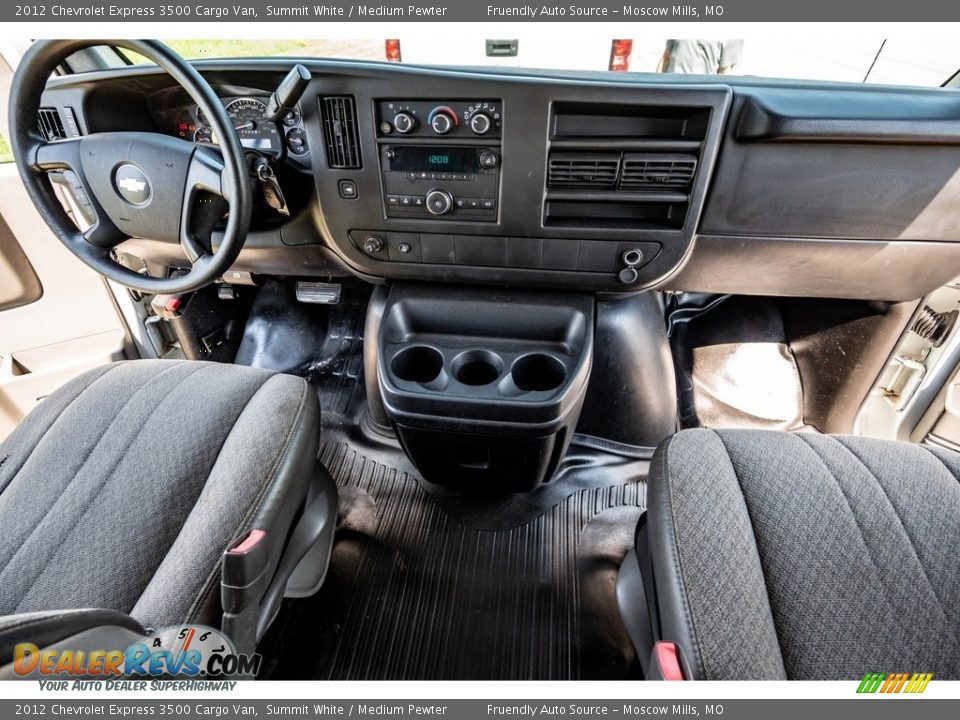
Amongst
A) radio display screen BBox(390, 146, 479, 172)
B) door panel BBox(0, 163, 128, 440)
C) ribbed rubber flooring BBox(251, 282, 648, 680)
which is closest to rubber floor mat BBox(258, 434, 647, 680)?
ribbed rubber flooring BBox(251, 282, 648, 680)

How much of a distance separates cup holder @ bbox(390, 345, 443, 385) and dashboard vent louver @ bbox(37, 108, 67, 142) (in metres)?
0.96

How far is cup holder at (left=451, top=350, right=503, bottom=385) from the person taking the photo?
129 centimetres

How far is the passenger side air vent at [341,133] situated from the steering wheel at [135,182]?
205 mm

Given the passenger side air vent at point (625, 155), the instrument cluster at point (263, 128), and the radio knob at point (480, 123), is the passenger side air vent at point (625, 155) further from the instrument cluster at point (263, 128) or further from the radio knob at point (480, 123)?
the instrument cluster at point (263, 128)

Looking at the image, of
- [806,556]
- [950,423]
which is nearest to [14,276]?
[806,556]

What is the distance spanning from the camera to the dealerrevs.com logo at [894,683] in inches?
25.9

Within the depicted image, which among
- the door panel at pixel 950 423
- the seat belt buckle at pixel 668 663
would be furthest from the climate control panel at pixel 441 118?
the door panel at pixel 950 423

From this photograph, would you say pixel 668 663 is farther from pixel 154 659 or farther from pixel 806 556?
pixel 154 659

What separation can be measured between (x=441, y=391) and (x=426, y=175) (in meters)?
0.49

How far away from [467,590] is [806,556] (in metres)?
0.81

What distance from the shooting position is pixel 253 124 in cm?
118
